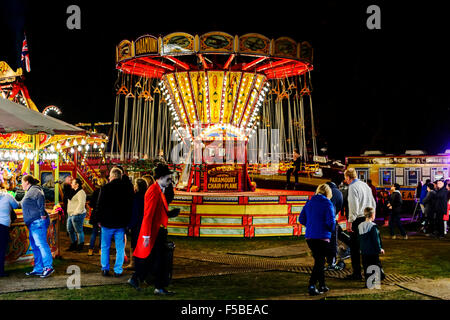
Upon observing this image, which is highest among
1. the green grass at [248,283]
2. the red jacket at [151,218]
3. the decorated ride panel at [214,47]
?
the decorated ride panel at [214,47]

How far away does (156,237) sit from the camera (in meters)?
6.52

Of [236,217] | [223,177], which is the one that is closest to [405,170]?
[223,177]

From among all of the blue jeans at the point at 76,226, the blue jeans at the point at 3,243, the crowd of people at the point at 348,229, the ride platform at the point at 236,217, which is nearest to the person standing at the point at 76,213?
the blue jeans at the point at 76,226

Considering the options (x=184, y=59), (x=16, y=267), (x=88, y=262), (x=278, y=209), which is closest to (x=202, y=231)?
(x=278, y=209)

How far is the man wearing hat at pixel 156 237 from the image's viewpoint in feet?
20.9

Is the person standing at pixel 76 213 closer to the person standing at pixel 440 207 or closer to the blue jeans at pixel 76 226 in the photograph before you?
the blue jeans at pixel 76 226

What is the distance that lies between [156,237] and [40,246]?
8.51ft

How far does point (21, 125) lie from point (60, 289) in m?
3.56

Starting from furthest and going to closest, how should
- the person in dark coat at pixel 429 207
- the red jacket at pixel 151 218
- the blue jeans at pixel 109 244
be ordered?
the person in dark coat at pixel 429 207
the blue jeans at pixel 109 244
the red jacket at pixel 151 218

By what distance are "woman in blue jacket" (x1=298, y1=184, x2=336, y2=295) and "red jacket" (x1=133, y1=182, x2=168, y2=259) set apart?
2137 millimetres

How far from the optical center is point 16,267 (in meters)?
8.48

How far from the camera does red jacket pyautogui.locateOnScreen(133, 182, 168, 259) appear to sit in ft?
20.9

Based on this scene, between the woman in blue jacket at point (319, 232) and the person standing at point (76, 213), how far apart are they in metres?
5.72

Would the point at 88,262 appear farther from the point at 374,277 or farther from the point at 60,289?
the point at 374,277
